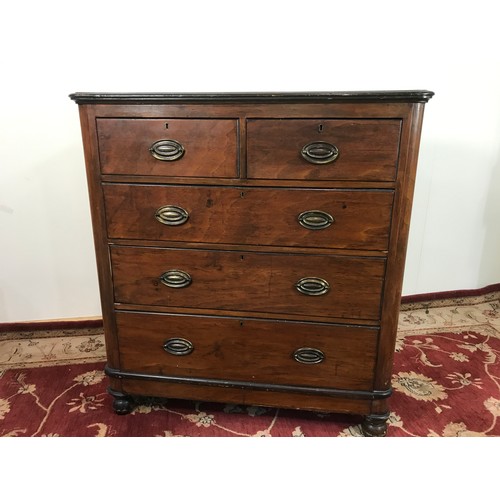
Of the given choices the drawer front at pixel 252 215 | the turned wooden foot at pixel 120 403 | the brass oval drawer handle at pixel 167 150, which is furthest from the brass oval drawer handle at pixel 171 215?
the turned wooden foot at pixel 120 403

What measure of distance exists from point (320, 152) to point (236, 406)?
0.96 metres

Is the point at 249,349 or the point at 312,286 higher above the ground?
the point at 312,286

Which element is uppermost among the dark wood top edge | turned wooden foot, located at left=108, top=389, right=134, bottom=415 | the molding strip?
the dark wood top edge

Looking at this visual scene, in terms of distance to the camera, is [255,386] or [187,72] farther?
[187,72]

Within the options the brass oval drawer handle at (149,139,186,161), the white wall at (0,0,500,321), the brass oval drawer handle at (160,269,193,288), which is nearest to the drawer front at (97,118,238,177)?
the brass oval drawer handle at (149,139,186,161)

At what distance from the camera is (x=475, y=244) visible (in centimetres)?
210

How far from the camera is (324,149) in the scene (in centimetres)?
111

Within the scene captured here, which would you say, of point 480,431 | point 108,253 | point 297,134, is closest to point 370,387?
point 480,431

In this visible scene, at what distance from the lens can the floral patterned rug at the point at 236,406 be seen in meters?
1.40

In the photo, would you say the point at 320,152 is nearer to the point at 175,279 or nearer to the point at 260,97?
the point at 260,97

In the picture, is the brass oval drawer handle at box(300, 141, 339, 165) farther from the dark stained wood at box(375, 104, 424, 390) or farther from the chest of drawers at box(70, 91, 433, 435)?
the dark stained wood at box(375, 104, 424, 390)

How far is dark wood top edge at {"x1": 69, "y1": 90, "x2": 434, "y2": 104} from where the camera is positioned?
104 centimetres

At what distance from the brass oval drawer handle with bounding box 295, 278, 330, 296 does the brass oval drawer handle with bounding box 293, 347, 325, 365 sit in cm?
19

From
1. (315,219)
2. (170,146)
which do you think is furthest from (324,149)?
(170,146)
